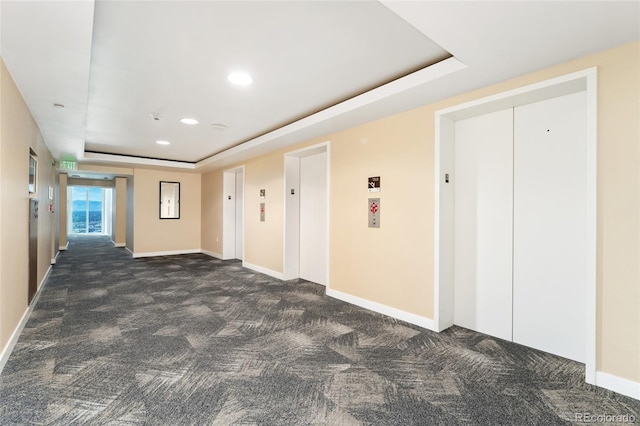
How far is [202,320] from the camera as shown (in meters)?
3.75

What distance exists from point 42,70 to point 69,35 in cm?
88

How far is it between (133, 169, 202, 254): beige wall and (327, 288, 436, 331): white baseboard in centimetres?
630

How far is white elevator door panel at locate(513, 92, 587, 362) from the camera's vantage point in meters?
2.77

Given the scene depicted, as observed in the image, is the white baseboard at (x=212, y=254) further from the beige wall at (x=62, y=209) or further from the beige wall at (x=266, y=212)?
the beige wall at (x=62, y=209)

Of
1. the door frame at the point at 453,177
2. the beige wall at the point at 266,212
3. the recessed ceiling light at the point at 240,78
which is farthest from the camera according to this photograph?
the beige wall at the point at 266,212

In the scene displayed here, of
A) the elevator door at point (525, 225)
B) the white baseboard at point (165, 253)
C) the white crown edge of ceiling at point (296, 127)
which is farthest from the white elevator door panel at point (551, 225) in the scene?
the white baseboard at point (165, 253)

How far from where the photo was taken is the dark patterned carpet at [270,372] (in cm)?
203

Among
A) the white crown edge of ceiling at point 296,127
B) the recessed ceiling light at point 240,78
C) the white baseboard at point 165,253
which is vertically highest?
the recessed ceiling light at point 240,78

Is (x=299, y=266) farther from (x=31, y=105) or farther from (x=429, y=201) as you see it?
(x=31, y=105)

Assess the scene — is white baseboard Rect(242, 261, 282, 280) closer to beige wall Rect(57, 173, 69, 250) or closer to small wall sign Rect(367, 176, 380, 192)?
small wall sign Rect(367, 176, 380, 192)

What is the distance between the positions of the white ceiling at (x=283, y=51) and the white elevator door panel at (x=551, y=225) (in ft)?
1.98

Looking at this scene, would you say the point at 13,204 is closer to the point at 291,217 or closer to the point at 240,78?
the point at 240,78

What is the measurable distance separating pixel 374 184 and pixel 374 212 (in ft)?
1.23

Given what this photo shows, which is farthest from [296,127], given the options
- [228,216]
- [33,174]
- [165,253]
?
[165,253]
